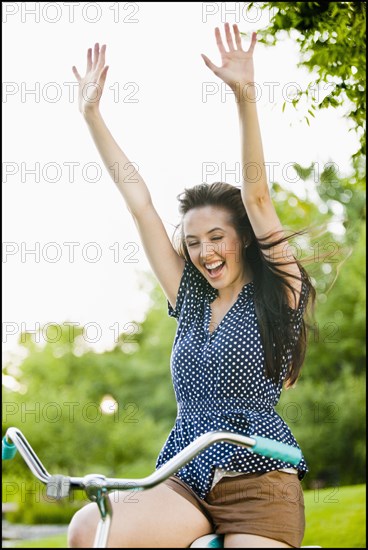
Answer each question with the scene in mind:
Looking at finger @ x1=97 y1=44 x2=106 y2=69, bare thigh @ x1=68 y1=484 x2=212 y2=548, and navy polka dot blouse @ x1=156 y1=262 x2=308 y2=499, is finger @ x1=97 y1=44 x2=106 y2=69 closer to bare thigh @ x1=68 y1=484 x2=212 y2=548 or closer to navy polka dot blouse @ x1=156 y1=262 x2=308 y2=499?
navy polka dot blouse @ x1=156 y1=262 x2=308 y2=499

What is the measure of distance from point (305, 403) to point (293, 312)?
11.9 meters

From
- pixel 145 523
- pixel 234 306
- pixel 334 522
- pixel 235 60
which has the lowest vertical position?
pixel 334 522

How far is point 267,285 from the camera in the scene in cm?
241

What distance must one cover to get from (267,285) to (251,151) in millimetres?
407

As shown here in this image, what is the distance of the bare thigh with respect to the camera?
2.07 meters

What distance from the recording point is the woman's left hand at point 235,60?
229cm

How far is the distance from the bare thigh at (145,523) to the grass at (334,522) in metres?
3.56

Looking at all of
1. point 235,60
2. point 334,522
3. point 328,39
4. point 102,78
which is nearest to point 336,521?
point 334,522

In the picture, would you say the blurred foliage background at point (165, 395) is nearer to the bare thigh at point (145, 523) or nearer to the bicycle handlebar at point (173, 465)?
the bare thigh at point (145, 523)

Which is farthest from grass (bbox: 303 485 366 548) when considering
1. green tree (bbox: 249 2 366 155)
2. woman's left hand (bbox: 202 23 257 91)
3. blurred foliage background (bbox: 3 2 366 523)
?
blurred foliage background (bbox: 3 2 366 523)

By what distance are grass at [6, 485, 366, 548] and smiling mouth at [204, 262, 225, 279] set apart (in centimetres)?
355

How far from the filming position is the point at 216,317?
8.05ft

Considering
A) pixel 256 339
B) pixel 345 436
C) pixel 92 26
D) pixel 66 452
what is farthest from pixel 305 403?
pixel 256 339

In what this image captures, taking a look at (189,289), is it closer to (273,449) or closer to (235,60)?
(235,60)
